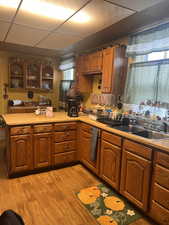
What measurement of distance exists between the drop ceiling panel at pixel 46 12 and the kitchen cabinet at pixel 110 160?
1614 millimetres

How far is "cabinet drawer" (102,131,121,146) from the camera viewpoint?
225 cm

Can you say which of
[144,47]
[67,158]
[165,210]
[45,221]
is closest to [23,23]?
[144,47]

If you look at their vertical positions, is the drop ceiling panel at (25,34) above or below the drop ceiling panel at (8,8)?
above

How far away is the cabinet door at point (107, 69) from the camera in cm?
291

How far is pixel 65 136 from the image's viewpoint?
9.99 ft

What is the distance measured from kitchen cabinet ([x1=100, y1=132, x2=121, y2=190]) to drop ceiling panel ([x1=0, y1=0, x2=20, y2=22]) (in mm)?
1904

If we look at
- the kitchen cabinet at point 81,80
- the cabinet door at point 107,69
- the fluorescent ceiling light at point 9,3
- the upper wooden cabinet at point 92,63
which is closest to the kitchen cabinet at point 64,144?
the cabinet door at point 107,69

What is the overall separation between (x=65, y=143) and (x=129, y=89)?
146cm

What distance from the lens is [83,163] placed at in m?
3.13

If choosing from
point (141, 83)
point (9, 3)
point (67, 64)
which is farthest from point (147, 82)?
point (67, 64)

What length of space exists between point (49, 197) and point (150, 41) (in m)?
2.60

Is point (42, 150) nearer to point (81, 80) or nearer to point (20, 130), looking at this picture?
point (20, 130)

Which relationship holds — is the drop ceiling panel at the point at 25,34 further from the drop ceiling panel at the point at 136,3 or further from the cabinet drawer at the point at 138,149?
the cabinet drawer at the point at 138,149

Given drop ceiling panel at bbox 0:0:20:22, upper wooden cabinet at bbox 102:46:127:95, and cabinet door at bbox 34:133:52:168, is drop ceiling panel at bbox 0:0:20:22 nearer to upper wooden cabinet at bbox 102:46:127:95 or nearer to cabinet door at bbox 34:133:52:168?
upper wooden cabinet at bbox 102:46:127:95
